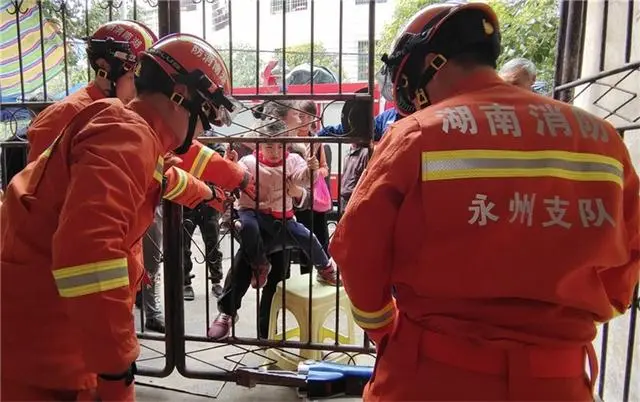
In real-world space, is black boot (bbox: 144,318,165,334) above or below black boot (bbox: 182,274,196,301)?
above

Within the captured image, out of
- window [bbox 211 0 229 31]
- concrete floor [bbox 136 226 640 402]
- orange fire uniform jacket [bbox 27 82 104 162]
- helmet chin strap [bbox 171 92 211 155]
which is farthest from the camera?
window [bbox 211 0 229 31]

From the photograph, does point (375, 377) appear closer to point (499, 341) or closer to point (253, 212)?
point (499, 341)

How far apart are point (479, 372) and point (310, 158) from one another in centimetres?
190

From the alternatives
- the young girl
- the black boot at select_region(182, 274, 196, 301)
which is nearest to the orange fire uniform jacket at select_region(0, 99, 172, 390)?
the young girl

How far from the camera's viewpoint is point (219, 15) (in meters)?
3.26

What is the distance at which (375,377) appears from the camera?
148 cm

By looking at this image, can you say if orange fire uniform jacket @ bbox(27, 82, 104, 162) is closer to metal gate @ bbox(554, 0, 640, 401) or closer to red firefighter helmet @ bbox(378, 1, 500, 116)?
red firefighter helmet @ bbox(378, 1, 500, 116)

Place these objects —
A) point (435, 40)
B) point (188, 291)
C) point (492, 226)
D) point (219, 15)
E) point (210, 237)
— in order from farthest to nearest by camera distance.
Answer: point (188, 291) → point (210, 237) → point (219, 15) → point (435, 40) → point (492, 226)

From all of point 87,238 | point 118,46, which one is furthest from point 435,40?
point 118,46

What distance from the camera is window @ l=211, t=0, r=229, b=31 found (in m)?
3.07

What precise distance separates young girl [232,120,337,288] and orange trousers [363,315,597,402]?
6.12ft

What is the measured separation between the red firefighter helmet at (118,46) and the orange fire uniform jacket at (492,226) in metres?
1.62

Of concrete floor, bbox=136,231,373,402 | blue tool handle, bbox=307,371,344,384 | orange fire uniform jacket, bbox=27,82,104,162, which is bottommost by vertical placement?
concrete floor, bbox=136,231,373,402

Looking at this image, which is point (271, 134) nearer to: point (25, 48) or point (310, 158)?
point (310, 158)
